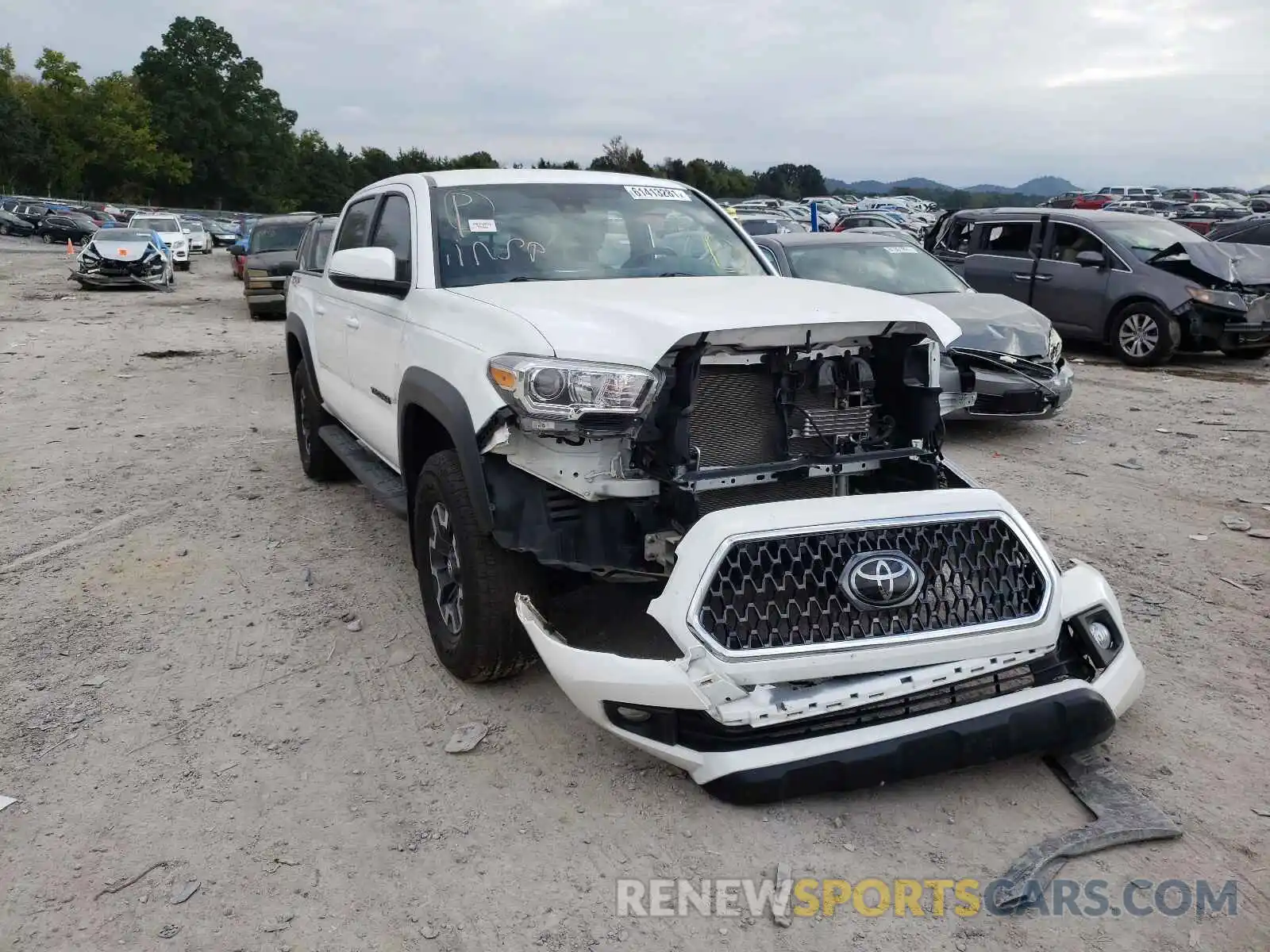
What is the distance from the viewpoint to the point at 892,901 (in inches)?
105

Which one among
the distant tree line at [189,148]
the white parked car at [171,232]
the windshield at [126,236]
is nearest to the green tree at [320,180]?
the distant tree line at [189,148]

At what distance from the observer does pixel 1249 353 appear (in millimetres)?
11797

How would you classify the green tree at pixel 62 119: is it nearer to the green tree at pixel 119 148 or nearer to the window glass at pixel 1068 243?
the green tree at pixel 119 148

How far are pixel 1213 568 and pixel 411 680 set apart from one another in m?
3.97

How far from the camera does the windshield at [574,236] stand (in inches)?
167

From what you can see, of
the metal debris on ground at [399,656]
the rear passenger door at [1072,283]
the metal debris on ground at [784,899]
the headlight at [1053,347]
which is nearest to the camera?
the metal debris on ground at [784,899]

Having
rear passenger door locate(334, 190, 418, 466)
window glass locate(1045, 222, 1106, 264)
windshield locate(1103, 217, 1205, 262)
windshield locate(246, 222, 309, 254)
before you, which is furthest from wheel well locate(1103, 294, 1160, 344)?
windshield locate(246, 222, 309, 254)

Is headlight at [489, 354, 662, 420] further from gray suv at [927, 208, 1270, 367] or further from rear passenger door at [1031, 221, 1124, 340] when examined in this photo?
rear passenger door at [1031, 221, 1124, 340]

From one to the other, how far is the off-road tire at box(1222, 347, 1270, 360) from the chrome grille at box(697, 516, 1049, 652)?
10.0m

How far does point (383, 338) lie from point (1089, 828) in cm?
341

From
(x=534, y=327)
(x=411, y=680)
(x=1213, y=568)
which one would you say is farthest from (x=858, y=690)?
(x=1213, y=568)

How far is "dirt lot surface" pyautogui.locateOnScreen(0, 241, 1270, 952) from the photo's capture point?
2.62 metres

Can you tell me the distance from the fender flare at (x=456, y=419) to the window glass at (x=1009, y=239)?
10.1m

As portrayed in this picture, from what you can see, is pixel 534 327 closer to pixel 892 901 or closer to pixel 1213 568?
pixel 892 901
